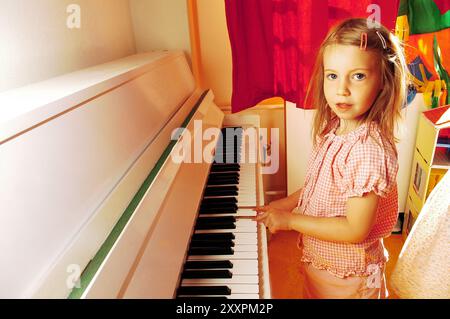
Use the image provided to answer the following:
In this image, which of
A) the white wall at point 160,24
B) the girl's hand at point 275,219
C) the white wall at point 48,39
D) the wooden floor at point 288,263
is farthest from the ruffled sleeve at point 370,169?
the white wall at point 160,24

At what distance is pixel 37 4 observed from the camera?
107 centimetres

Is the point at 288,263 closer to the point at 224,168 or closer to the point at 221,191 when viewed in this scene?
the point at 224,168

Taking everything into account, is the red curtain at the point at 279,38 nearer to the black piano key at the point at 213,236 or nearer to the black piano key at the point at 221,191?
the black piano key at the point at 221,191

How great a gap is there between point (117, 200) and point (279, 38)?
154cm

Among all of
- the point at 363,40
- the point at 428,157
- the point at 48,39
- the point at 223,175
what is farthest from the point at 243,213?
the point at 428,157

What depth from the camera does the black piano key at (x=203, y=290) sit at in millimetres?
831

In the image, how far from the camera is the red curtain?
1847mm

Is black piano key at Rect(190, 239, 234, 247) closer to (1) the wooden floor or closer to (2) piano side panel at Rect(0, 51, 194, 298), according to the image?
(2) piano side panel at Rect(0, 51, 194, 298)

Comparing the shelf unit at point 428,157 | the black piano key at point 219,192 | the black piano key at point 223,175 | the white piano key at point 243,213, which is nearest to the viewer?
the white piano key at point 243,213

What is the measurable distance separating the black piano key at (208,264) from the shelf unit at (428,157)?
1619 mm

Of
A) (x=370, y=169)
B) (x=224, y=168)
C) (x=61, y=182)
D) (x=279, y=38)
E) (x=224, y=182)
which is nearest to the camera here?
(x=61, y=182)

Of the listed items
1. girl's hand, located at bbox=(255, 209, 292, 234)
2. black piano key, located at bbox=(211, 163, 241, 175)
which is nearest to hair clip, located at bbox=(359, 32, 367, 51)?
girl's hand, located at bbox=(255, 209, 292, 234)

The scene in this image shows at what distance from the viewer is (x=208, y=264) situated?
93 centimetres

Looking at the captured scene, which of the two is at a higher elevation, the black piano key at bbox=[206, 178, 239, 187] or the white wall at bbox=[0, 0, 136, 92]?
the white wall at bbox=[0, 0, 136, 92]
